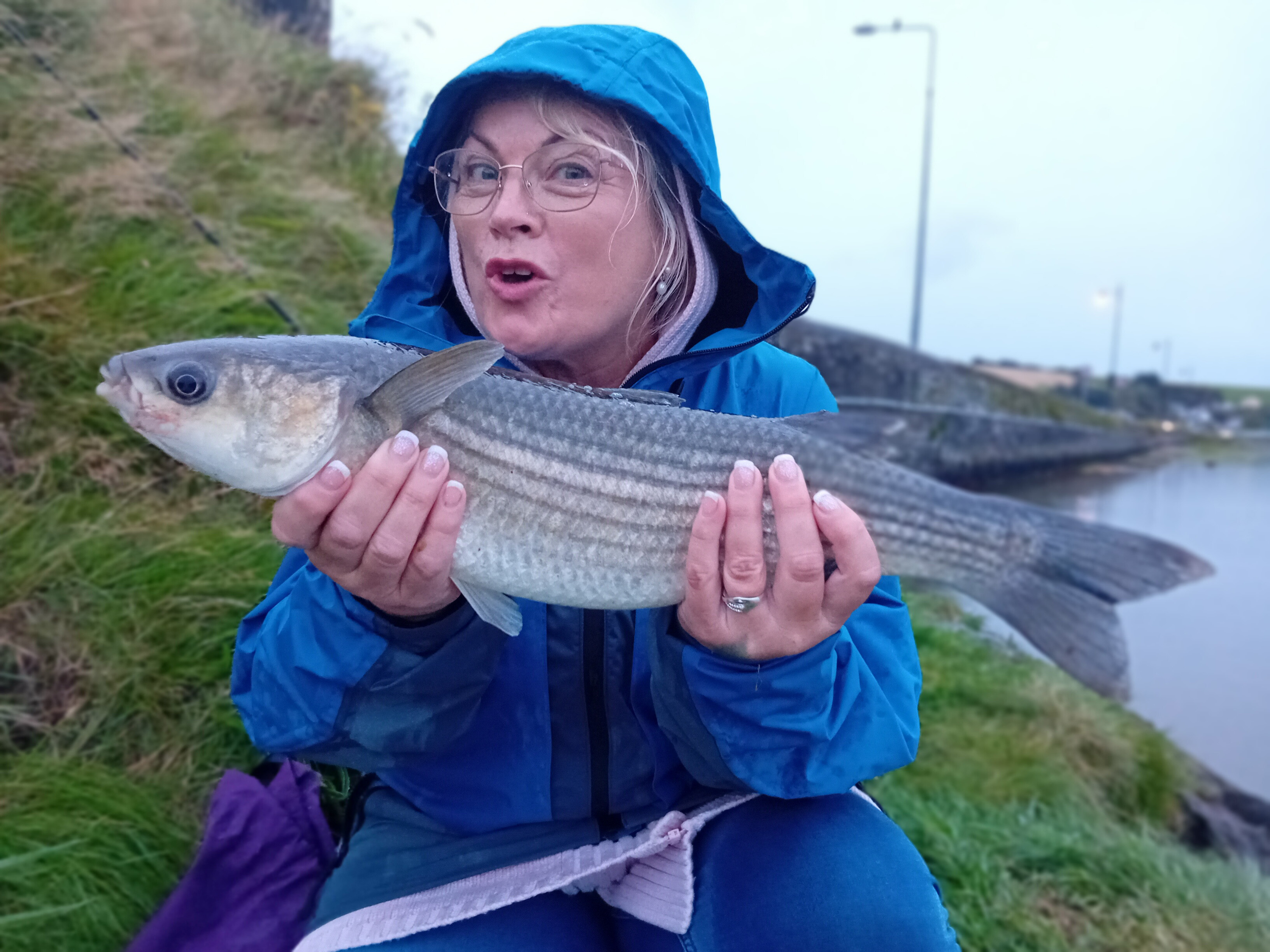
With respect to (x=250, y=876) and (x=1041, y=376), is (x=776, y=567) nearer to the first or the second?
(x=250, y=876)

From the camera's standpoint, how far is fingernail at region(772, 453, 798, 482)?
1.96 metres

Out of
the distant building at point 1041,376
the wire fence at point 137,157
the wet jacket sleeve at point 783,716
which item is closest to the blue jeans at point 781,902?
the wet jacket sleeve at point 783,716

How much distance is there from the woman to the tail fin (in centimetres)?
32

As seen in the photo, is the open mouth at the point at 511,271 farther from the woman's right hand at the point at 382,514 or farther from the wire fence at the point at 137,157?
the wire fence at the point at 137,157

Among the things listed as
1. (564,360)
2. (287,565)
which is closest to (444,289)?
(564,360)

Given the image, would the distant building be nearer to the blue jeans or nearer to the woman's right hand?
the blue jeans

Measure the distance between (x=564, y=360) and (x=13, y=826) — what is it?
203cm

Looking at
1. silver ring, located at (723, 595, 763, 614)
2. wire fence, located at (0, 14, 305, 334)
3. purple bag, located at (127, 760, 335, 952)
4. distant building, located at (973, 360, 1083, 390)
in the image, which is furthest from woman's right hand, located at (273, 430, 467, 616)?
distant building, located at (973, 360, 1083, 390)

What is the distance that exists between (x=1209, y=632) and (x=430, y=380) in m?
9.22

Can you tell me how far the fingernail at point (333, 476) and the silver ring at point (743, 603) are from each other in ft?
2.93

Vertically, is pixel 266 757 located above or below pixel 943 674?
above

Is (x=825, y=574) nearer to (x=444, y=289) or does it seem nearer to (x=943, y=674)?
(x=444, y=289)

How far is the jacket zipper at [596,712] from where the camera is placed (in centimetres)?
222

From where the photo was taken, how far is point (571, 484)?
1.94 m
